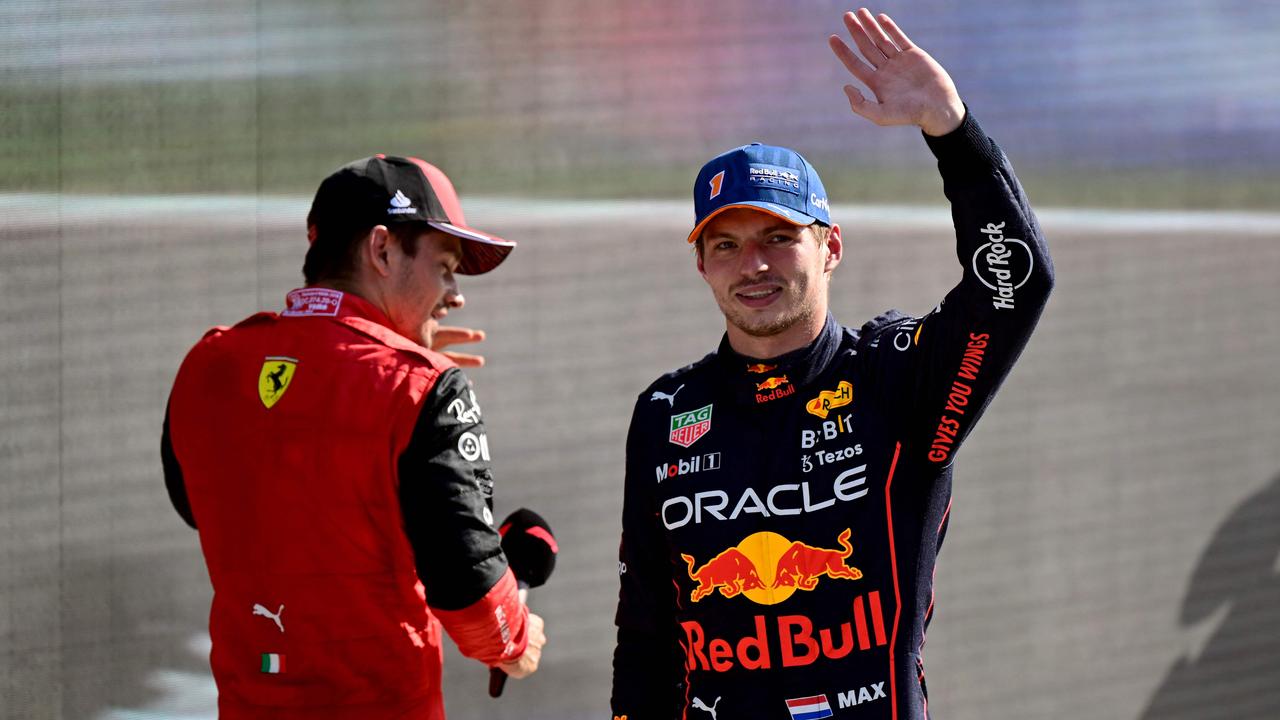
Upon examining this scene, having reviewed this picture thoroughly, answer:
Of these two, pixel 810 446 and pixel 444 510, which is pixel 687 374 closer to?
pixel 810 446

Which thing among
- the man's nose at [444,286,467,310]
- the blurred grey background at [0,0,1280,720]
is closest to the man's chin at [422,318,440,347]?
the man's nose at [444,286,467,310]

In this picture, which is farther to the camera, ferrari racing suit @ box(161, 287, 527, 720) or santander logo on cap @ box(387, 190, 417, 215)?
santander logo on cap @ box(387, 190, 417, 215)

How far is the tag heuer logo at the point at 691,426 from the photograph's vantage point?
5.12 feet

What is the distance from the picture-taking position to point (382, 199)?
5.35 ft

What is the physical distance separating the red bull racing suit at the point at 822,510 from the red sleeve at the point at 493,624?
0.15 metres

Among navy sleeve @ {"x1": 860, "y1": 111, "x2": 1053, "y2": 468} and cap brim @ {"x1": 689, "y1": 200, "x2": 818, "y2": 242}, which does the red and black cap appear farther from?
navy sleeve @ {"x1": 860, "y1": 111, "x2": 1053, "y2": 468}

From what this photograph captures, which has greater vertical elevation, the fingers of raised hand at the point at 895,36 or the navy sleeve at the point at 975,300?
the fingers of raised hand at the point at 895,36

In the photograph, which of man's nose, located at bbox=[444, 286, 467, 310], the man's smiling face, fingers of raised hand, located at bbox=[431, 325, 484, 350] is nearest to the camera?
the man's smiling face

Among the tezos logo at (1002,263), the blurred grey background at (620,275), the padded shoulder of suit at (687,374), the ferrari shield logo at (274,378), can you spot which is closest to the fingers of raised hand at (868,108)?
the tezos logo at (1002,263)

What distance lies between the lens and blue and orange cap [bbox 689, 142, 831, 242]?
60.3 inches

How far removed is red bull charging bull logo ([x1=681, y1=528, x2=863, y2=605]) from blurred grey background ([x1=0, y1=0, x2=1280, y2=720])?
1136 mm

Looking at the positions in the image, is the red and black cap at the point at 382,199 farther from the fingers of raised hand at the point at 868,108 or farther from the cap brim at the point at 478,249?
the fingers of raised hand at the point at 868,108

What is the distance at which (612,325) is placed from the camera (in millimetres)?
2654

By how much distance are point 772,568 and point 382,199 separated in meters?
0.70
